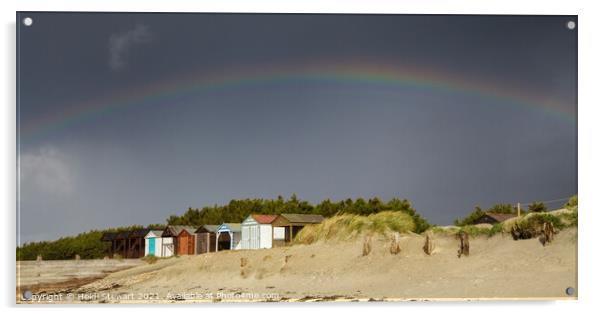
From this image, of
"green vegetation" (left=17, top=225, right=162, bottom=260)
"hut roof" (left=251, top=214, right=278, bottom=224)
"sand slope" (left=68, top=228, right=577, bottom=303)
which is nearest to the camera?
"green vegetation" (left=17, top=225, right=162, bottom=260)

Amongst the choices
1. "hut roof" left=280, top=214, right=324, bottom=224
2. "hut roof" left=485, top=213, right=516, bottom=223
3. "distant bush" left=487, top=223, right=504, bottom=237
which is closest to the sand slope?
"distant bush" left=487, top=223, right=504, bottom=237

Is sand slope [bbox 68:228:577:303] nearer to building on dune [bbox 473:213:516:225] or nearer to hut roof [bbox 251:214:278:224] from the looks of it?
building on dune [bbox 473:213:516:225]

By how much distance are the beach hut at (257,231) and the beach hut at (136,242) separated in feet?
2.55

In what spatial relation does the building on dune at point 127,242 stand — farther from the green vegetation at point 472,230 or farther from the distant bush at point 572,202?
the distant bush at point 572,202

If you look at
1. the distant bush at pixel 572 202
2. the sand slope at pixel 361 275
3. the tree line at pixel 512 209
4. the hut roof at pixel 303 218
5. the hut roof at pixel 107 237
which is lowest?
the sand slope at pixel 361 275

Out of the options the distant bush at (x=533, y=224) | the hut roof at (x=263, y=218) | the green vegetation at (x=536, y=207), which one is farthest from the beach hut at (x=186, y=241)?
the green vegetation at (x=536, y=207)

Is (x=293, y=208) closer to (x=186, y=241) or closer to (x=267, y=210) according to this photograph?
(x=267, y=210)

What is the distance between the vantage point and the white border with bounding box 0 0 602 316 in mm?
5668

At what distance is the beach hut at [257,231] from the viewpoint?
5902 mm

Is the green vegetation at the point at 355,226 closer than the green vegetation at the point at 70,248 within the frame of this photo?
No

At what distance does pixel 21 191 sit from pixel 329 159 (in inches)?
94.2

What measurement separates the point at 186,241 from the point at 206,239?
6.3 inches

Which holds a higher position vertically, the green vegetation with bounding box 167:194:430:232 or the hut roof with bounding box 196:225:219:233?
the green vegetation with bounding box 167:194:430:232

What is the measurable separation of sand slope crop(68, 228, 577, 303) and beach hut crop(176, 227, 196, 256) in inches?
2.6
